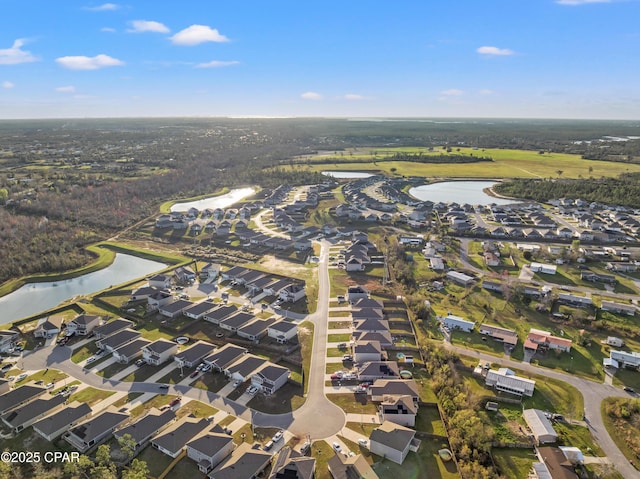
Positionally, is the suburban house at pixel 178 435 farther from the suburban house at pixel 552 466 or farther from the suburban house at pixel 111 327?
the suburban house at pixel 552 466

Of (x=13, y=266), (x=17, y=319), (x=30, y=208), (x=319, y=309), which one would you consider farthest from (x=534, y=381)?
(x=30, y=208)

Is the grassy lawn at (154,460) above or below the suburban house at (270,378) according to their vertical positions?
below

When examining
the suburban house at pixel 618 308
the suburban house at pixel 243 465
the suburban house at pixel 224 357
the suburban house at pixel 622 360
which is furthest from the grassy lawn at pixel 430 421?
the suburban house at pixel 618 308

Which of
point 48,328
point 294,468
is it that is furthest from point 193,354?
point 48,328

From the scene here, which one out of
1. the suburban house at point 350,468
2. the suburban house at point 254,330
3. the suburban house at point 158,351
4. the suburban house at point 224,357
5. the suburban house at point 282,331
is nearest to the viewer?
the suburban house at point 350,468

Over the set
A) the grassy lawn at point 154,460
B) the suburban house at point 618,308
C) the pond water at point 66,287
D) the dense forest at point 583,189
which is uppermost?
the dense forest at point 583,189

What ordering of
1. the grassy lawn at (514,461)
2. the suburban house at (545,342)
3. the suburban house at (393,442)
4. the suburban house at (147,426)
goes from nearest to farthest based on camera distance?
1. the grassy lawn at (514,461)
2. the suburban house at (393,442)
3. the suburban house at (147,426)
4. the suburban house at (545,342)
